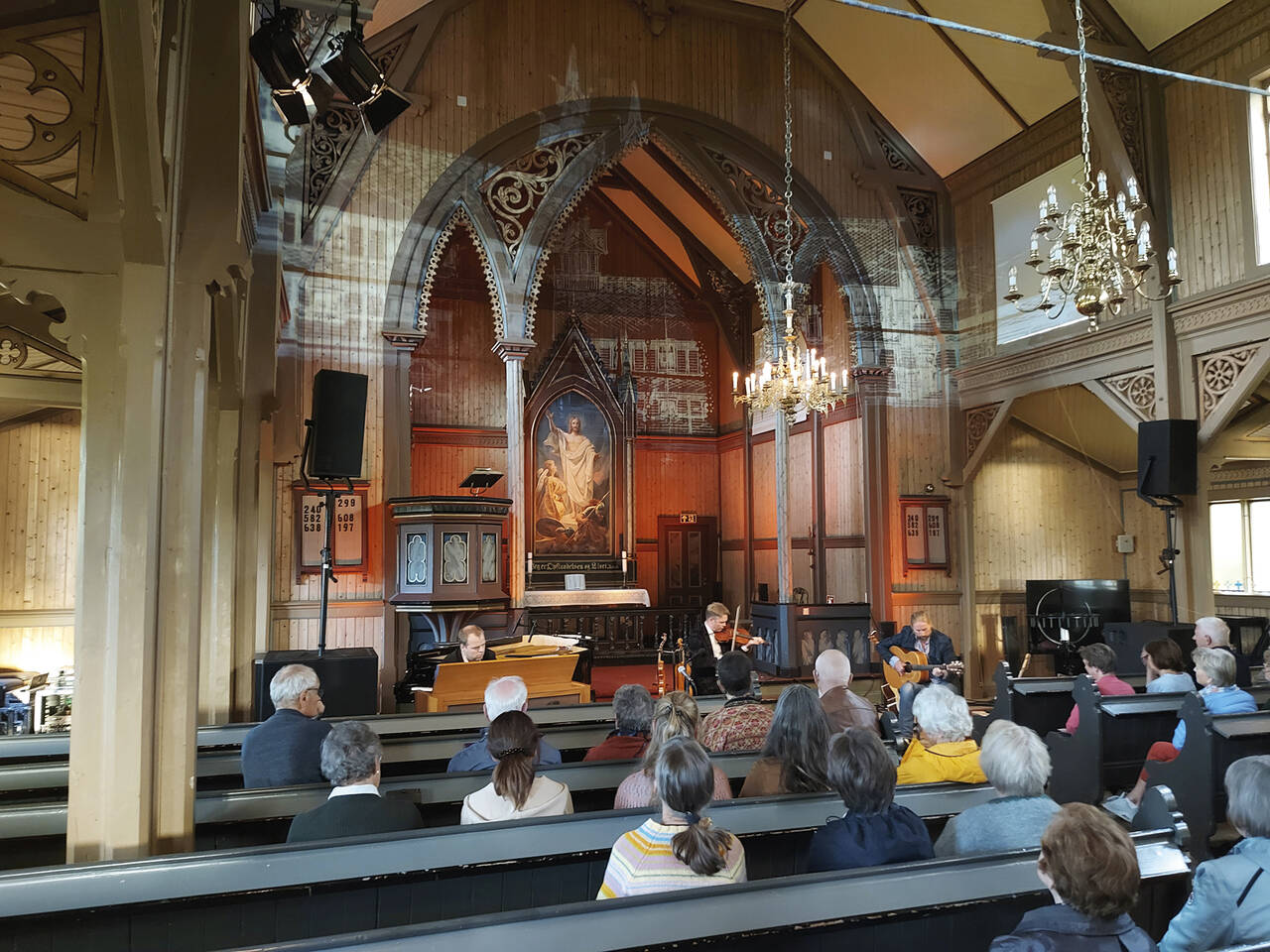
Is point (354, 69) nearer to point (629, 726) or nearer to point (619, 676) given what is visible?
point (629, 726)

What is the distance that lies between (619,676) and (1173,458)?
692 cm

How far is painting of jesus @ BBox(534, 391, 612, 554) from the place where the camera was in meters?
14.5

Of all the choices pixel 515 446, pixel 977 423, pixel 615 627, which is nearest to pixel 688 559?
pixel 615 627

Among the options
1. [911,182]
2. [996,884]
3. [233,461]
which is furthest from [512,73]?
[996,884]

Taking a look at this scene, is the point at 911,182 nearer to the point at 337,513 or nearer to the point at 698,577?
the point at 698,577

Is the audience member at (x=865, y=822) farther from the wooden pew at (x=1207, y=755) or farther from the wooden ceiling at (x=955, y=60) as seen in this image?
the wooden ceiling at (x=955, y=60)

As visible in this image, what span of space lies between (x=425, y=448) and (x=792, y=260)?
6.32 metres

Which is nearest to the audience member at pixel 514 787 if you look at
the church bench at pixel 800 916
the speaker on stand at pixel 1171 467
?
the church bench at pixel 800 916

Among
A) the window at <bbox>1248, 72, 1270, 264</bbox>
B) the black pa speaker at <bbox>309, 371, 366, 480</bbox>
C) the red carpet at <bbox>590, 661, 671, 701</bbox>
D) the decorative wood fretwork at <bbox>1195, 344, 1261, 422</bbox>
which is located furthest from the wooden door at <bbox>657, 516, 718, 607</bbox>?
the window at <bbox>1248, 72, 1270, 264</bbox>

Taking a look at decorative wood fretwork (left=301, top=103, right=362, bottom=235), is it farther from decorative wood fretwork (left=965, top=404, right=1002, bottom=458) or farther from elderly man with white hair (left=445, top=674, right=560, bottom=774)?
decorative wood fretwork (left=965, top=404, right=1002, bottom=458)

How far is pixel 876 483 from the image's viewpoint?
11.3m

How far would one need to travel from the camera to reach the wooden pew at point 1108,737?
16.9ft

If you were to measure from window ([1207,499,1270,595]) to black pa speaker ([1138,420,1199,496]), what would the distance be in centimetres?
307

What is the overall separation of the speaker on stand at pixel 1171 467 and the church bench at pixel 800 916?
6640 mm
